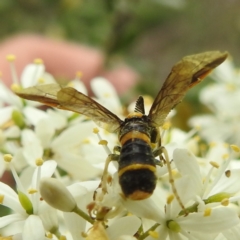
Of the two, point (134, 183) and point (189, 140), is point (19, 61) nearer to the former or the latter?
point (189, 140)

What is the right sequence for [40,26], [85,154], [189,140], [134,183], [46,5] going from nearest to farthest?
[134,183]
[85,154]
[189,140]
[46,5]
[40,26]

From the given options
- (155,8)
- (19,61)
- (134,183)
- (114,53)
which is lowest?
(134,183)

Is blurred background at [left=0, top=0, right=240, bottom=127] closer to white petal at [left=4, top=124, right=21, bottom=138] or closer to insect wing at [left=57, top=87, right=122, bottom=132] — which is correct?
white petal at [left=4, top=124, right=21, bottom=138]

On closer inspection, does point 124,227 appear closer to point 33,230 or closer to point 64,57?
point 33,230

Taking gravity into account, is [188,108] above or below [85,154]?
above

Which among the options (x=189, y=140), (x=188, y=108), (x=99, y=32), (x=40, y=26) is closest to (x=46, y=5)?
(x=99, y=32)

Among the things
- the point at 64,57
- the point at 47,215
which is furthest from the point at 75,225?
the point at 64,57

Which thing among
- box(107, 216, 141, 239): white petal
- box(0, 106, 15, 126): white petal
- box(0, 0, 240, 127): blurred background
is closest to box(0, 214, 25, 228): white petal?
box(107, 216, 141, 239): white petal
